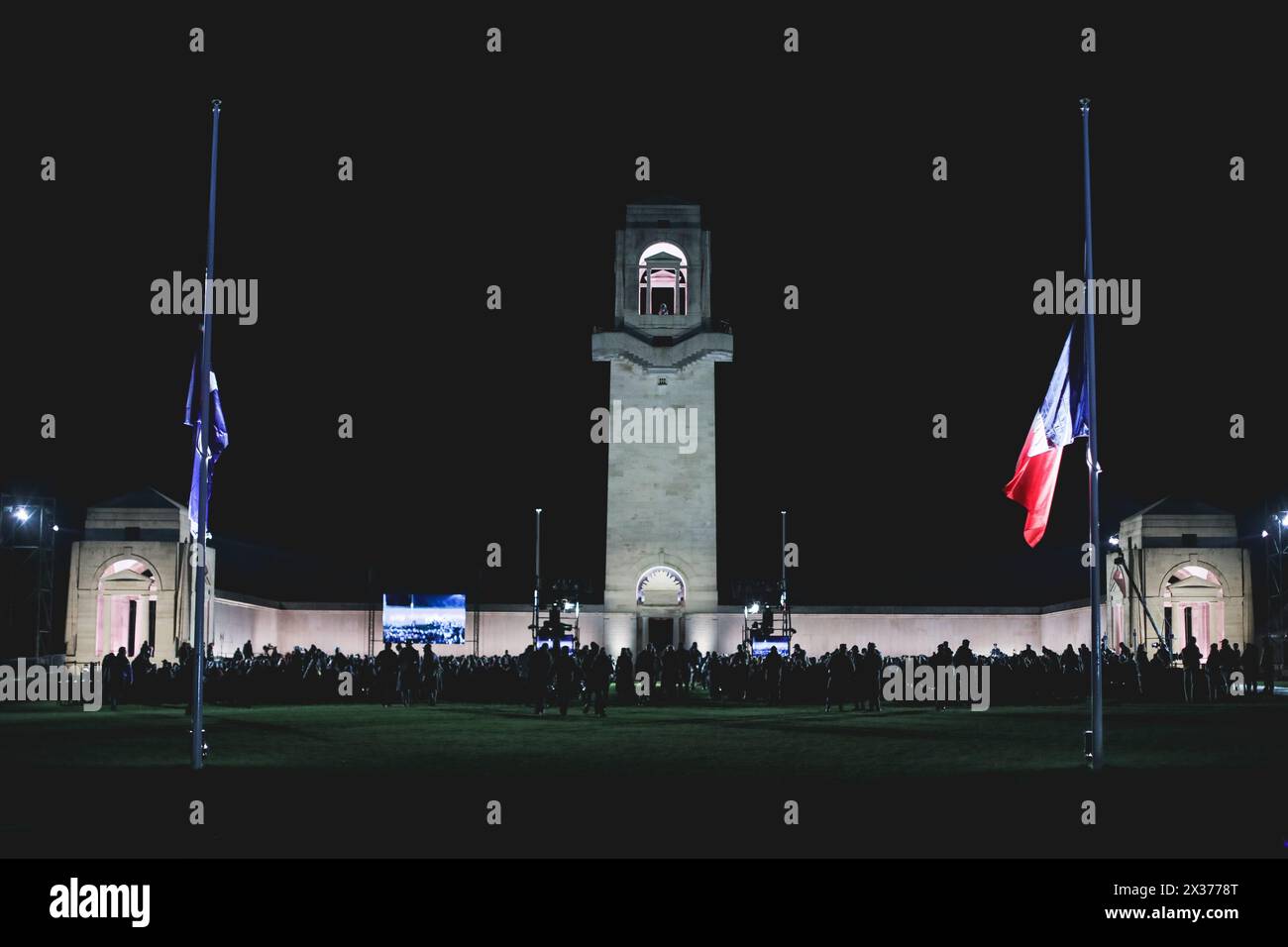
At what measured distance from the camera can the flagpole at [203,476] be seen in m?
17.0

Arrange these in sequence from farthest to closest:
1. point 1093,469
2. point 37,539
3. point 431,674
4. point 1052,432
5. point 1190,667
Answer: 1. point 37,539
2. point 431,674
3. point 1190,667
4. point 1052,432
5. point 1093,469

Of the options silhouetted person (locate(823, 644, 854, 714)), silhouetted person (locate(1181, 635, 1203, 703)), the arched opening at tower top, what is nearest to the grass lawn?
silhouetted person (locate(823, 644, 854, 714))

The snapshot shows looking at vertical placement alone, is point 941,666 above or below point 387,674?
above

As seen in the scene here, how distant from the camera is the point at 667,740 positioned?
22484 mm

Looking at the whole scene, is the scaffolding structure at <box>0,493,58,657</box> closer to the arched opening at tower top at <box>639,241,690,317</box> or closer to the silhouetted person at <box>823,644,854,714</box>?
the silhouetted person at <box>823,644,854,714</box>

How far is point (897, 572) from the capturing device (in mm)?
72000

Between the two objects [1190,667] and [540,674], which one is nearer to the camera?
[540,674]

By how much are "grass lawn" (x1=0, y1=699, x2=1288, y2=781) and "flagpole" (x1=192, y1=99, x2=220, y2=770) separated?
950 mm

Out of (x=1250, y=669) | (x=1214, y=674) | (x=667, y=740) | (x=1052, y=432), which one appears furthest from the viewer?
(x=1250, y=669)

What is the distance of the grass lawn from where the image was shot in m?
18.1

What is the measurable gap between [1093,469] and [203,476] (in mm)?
11400

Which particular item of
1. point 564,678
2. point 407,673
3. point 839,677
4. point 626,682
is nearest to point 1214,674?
point 839,677
